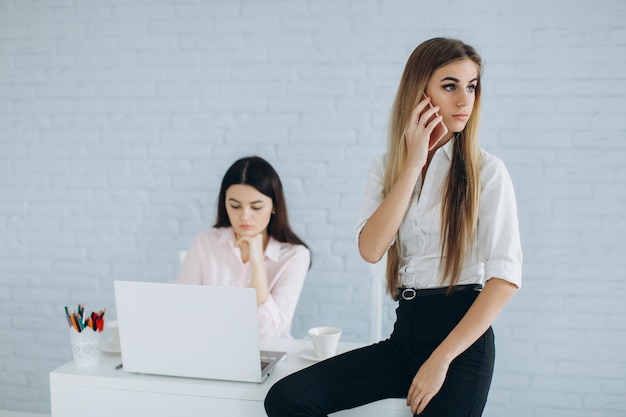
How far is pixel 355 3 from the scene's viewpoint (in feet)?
7.27

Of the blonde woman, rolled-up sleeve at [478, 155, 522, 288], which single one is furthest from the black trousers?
rolled-up sleeve at [478, 155, 522, 288]

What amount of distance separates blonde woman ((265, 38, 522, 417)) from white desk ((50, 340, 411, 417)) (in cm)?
5

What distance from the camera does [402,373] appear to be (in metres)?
1.36

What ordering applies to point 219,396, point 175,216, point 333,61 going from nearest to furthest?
point 219,396 → point 333,61 → point 175,216

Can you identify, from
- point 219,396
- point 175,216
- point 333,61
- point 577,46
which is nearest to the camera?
point 219,396

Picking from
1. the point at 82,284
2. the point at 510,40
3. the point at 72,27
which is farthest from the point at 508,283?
the point at 72,27

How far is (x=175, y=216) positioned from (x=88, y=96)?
664mm

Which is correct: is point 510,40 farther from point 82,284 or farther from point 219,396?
point 82,284

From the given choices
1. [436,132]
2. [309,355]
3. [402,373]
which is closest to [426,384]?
[402,373]

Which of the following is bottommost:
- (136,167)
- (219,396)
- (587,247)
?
(219,396)

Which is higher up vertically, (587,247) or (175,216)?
(175,216)

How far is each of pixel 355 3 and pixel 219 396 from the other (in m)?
1.60

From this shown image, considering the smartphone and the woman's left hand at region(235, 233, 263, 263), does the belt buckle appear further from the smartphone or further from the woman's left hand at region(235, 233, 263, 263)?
the woman's left hand at region(235, 233, 263, 263)

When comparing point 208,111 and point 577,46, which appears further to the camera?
point 208,111
